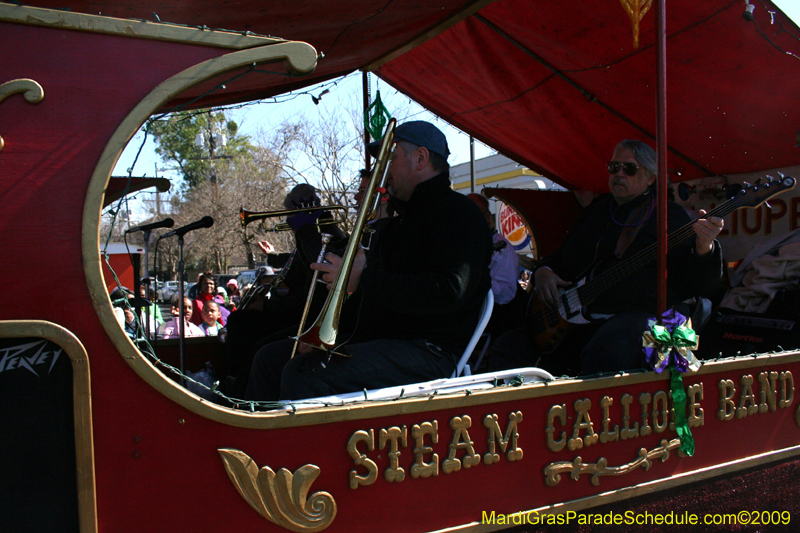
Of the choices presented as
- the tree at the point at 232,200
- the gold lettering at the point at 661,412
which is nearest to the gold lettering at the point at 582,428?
the gold lettering at the point at 661,412

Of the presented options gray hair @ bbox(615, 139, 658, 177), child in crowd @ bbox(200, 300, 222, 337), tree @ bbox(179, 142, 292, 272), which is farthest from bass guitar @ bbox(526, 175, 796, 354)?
tree @ bbox(179, 142, 292, 272)

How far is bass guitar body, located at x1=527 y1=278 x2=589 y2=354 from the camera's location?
293 cm

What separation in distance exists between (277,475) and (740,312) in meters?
3.03

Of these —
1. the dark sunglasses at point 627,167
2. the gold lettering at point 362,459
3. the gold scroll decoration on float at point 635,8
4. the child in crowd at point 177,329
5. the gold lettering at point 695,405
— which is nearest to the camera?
the gold lettering at point 362,459

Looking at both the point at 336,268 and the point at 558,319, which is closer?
the point at 336,268

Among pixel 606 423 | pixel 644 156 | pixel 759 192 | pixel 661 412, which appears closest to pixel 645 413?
pixel 661 412

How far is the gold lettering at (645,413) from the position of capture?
2.12 metres

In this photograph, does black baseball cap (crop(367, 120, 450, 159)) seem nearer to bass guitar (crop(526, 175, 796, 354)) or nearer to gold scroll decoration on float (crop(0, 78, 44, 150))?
bass guitar (crop(526, 175, 796, 354))

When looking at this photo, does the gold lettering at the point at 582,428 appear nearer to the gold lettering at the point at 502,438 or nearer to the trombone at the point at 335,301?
the gold lettering at the point at 502,438

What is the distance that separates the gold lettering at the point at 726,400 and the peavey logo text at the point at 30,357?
2371mm

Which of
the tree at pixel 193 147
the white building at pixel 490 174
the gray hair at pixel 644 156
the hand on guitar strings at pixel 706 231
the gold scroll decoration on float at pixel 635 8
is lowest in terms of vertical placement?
the hand on guitar strings at pixel 706 231

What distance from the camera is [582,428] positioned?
199 cm

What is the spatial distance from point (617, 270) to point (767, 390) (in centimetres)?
82

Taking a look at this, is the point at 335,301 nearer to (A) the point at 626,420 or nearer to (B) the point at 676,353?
(A) the point at 626,420
